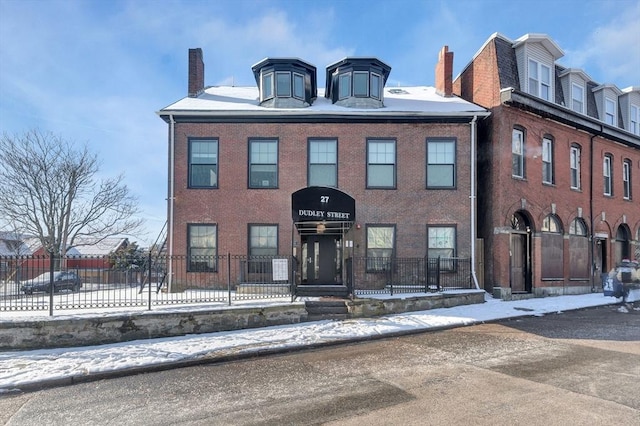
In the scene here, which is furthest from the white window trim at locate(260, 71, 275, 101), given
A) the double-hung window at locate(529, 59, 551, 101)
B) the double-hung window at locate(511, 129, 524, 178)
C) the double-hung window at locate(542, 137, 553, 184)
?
the double-hung window at locate(542, 137, 553, 184)

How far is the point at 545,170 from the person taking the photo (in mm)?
18109

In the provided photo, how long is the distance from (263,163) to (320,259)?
4478mm

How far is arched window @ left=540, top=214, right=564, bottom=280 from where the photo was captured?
696 inches

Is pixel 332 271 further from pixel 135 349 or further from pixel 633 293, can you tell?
pixel 633 293

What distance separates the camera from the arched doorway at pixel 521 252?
1705 centimetres

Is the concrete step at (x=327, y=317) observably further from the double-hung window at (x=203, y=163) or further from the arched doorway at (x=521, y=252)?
the arched doorway at (x=521, y=252)

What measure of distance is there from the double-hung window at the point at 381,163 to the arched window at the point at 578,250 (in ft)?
30.9

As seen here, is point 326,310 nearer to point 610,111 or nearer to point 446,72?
point 446,72

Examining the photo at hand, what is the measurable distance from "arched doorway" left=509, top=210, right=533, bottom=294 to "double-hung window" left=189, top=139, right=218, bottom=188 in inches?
491

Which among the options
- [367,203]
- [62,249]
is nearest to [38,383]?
[367,203]

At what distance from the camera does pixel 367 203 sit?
16.2 metres

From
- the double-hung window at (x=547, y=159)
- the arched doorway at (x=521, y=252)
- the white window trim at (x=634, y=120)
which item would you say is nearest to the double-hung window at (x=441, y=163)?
the arched doorway at (x=521, y=252)

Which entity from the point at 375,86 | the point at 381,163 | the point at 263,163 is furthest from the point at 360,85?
the point at 263,163

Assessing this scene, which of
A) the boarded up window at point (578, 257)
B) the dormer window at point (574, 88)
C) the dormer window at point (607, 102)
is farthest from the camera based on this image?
the dormer window at point (607, 102)
